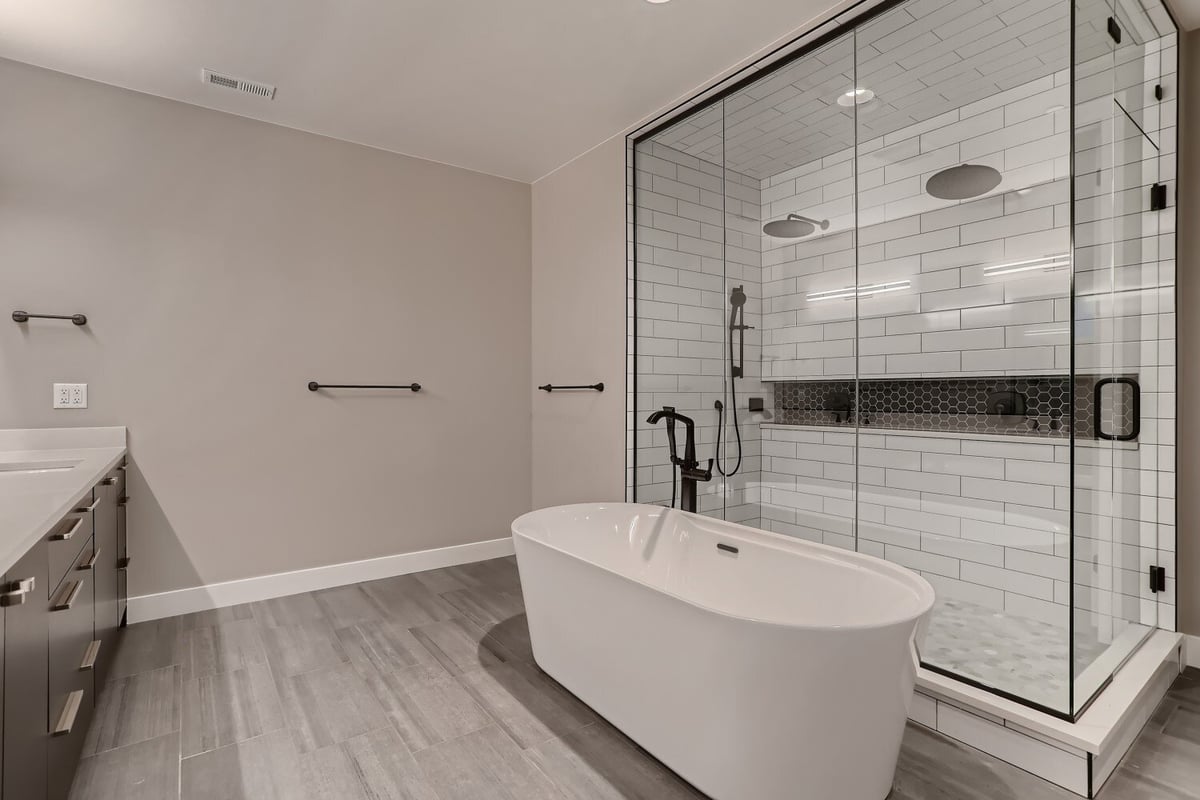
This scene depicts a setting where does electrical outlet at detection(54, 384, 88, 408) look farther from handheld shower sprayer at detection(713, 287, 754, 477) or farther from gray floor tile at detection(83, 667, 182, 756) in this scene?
handheld shower sprayer at detection(713, 287, 754, 477)

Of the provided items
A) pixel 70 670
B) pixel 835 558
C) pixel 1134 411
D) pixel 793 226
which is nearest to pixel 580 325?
pixel 793 226

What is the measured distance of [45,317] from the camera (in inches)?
102

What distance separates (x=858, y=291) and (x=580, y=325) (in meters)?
1.76

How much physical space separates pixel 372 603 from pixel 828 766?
93.4 inches

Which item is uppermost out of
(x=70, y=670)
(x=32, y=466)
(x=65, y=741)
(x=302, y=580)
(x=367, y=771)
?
(x=32, y=466)

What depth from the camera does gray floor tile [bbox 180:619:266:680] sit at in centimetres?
238

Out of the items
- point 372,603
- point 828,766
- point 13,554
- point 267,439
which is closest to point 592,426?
point 372,603

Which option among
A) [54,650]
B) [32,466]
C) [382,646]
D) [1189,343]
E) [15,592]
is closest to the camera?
[15,592]

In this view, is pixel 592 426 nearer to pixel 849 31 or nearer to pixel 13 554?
pixel 849 31

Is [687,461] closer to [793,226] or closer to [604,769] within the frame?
[793,226]

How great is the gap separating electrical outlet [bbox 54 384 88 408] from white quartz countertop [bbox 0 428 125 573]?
0.36 feet

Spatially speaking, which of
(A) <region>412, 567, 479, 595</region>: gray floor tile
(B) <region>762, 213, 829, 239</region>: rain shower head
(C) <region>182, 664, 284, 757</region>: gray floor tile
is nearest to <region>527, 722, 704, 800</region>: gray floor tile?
(C) <region>182, 664, 284, 757</region>: gray floor tile

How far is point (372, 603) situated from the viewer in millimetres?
3088

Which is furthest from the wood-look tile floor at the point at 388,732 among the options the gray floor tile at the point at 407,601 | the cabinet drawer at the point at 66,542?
the cabinet drawer at the point at 66,542
